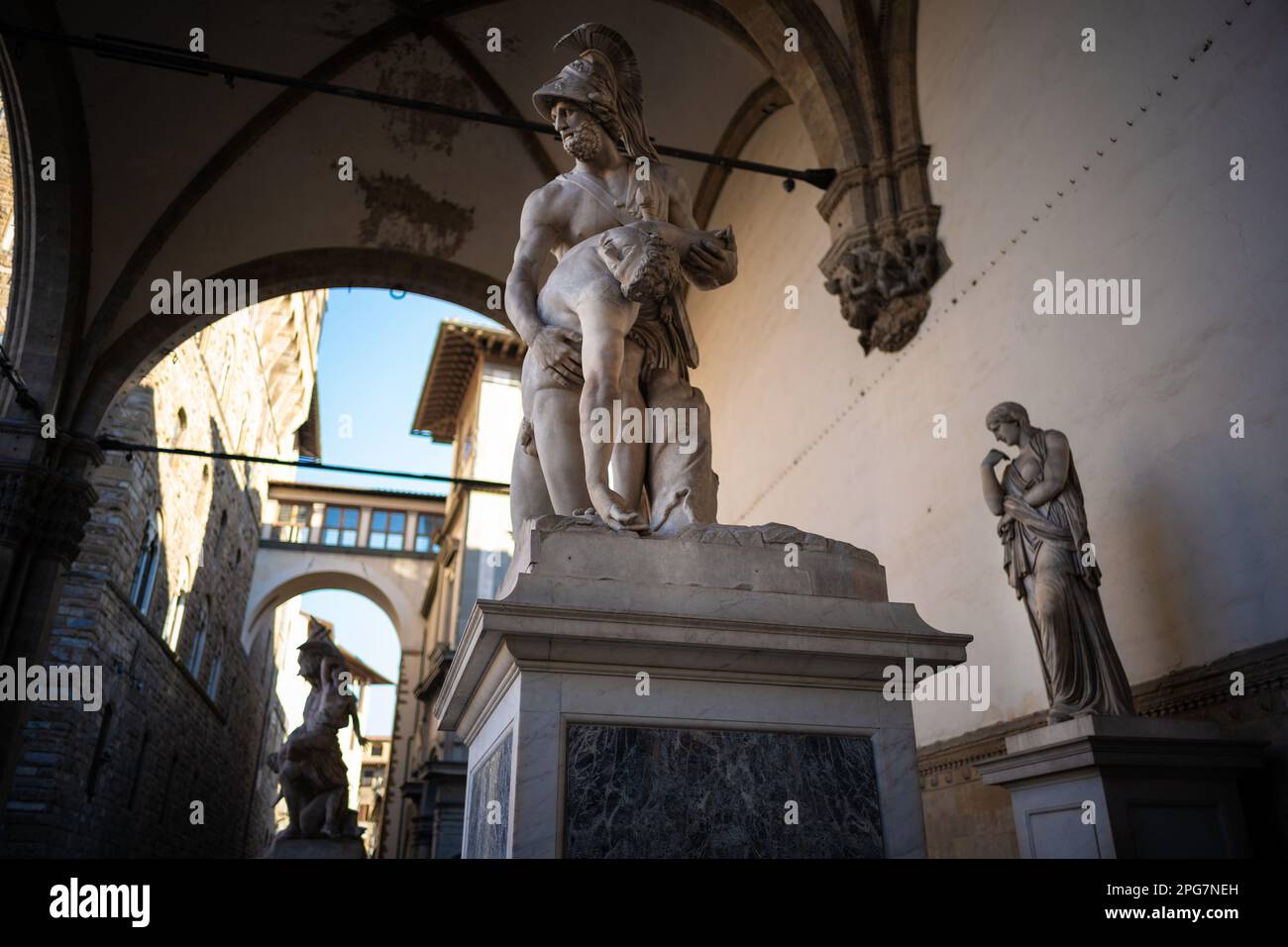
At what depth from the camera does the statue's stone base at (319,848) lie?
8828mm

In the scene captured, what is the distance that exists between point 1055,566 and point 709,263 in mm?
2131

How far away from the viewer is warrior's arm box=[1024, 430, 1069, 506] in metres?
4.18

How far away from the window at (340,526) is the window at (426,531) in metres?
2.00

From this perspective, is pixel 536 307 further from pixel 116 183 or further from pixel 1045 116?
pixel 116 183

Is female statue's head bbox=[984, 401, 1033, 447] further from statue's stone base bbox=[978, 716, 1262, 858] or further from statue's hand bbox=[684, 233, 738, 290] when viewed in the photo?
statue's hand bbox=[684, 233, 738, 290]

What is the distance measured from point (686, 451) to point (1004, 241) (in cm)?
404

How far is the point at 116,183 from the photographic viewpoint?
33.4 ft

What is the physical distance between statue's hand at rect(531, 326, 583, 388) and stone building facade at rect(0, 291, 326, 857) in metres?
8.27

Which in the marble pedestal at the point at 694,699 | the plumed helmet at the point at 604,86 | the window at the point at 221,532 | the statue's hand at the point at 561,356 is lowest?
the marble pedestal at the point at 694,699

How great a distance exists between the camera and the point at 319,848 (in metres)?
8.91

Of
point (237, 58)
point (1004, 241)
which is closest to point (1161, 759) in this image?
point (1004, 241)

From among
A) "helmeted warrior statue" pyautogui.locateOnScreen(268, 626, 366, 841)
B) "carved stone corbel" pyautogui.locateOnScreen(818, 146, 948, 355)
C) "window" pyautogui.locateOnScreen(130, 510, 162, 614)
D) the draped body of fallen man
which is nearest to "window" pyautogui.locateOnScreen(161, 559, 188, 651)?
"window" pyautogui.locateOnScreen(130, 510, 162, 614)

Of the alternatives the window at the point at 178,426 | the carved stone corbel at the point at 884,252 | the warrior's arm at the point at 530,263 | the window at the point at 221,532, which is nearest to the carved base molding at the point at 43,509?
the window at the point at 178,426

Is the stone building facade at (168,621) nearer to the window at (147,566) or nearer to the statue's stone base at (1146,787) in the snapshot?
the window at (147,566)
